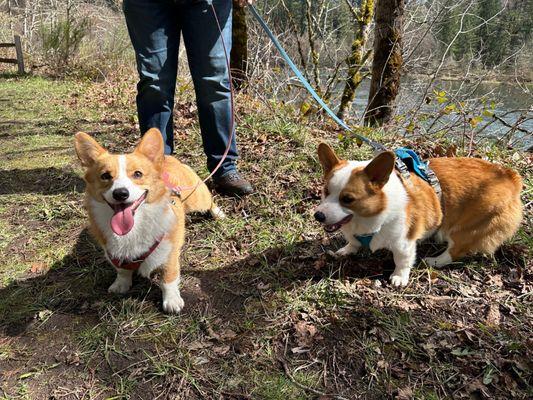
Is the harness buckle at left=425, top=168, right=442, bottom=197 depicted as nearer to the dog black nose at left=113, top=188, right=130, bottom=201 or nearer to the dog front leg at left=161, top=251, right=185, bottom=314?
the dog front leg at left=161, top=251, right=185, bottom=314

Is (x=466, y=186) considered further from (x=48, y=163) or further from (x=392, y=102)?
(x=48, y=163)

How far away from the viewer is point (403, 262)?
2.25m

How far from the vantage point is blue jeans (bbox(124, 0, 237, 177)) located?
2.72m

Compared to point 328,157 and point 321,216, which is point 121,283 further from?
point 328,157

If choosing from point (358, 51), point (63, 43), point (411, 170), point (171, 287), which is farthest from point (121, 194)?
point (63, 43)

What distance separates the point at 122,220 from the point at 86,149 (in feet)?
1.44

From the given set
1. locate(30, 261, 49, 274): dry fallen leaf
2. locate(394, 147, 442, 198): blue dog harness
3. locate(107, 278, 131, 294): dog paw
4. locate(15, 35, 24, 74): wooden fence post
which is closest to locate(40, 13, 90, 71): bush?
locate(15, 35, 24, 74): wooden fence post

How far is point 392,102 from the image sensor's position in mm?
5504

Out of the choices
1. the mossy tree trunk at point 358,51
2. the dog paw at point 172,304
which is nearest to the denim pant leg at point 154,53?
the dog paw at point 172,304

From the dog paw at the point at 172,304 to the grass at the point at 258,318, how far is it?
0.06m

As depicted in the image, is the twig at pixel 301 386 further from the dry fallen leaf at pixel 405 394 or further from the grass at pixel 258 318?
the dry fallen leaf at pixel 405 394

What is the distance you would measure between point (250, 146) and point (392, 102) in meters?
2.58

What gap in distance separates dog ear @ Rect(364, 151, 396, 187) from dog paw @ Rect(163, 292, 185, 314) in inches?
49.4

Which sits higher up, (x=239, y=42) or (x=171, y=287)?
(x=239, y=42)
